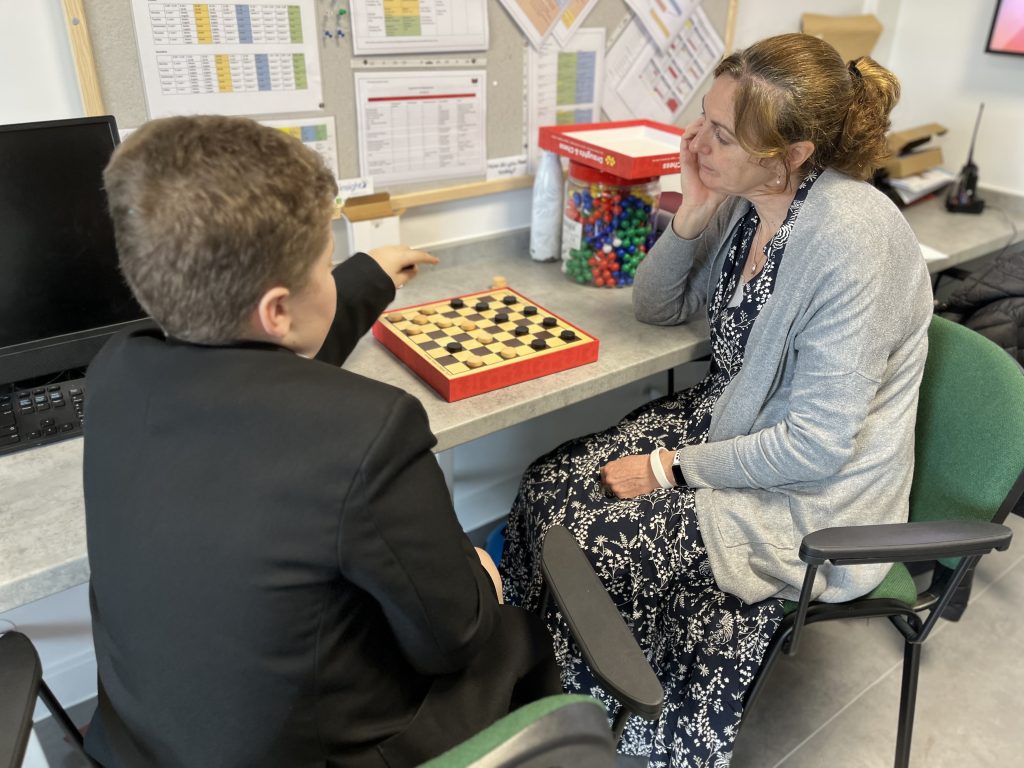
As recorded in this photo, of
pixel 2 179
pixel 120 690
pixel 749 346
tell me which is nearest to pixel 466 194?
pixel 749 346

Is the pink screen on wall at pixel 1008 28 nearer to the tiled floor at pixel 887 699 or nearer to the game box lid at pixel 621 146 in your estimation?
the game box lid at pixel 621 146

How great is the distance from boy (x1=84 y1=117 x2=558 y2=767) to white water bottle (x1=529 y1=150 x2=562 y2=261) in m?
1.08

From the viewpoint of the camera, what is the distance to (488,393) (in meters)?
1.31

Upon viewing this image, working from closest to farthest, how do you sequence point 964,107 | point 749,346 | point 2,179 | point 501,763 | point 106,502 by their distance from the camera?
point 501,763
point 106,502
point 2,179
point 749,346
point 964,107

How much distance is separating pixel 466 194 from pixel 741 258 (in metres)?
0.70

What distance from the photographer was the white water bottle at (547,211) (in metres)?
1.80

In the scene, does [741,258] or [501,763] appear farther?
[741,258]

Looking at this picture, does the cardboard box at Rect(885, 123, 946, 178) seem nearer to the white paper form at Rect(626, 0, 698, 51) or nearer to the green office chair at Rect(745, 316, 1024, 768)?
the white paper form at Rect(626, 0, 698, 51)

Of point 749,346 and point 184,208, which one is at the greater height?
point 184,208

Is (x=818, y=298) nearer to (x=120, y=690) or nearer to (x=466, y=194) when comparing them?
(x=466, y=194)

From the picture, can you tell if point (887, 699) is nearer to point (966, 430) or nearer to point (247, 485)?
point (966, 430)

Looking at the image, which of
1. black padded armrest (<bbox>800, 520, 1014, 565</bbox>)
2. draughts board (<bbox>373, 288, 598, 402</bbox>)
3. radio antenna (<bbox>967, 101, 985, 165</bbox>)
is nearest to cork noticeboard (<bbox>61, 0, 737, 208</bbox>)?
draughts board (<bbox>373, 288, 598, 402</bbox>)

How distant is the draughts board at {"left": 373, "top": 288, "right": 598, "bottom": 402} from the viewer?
51.1 inches

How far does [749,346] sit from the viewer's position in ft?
4.25
